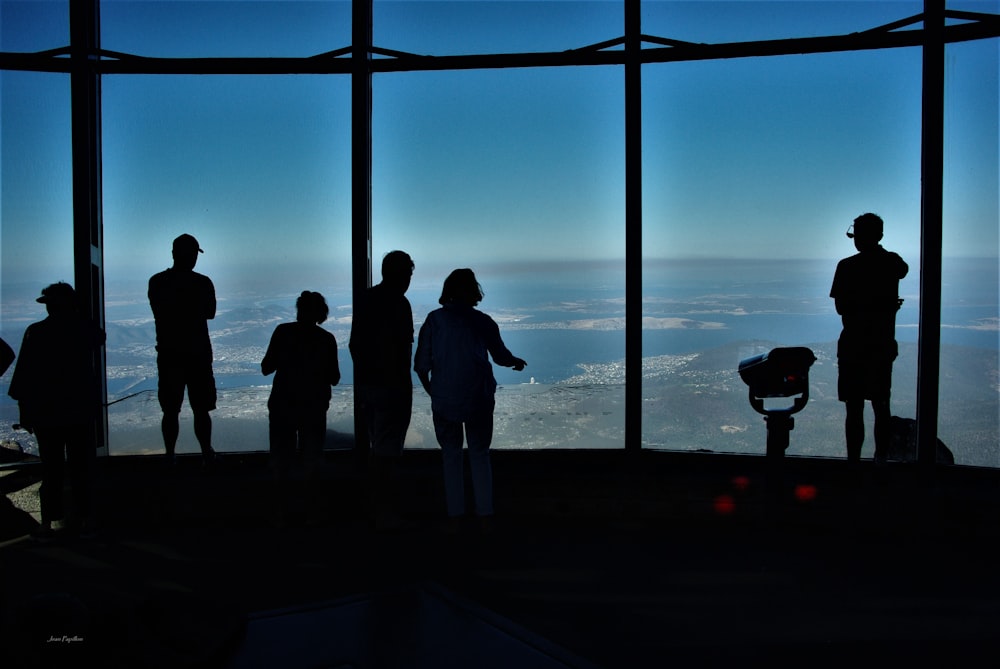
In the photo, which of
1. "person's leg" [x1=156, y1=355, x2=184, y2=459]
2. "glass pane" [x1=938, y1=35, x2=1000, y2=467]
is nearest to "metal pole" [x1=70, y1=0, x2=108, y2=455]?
"person's leg" [x1=156, y1=355, x2=184, y2=459]

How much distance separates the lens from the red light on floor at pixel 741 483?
481cm

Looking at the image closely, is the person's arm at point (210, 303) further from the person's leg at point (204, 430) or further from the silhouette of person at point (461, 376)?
the silhouette of person at point (461, 376)

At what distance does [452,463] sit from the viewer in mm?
4582

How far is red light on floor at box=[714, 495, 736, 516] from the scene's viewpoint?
4.80m

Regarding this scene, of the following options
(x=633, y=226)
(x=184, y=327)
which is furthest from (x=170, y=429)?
(x=633, y=226)

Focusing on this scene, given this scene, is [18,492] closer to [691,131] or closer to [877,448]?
[691,131]

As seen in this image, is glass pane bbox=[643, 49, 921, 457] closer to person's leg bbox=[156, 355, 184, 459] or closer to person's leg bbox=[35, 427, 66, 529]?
person's leg bbox=[156, 355, 184, 459]

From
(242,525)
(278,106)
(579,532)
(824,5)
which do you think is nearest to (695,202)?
(824,5)

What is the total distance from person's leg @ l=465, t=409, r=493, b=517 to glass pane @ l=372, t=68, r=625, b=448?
27.1 inches

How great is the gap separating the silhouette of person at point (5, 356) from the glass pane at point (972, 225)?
5151mm

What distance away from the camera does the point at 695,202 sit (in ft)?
17.5

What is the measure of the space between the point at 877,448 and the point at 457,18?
12.3ft

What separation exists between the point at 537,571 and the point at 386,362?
1378 millimetres

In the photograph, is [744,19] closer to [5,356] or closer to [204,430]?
[204,430]
